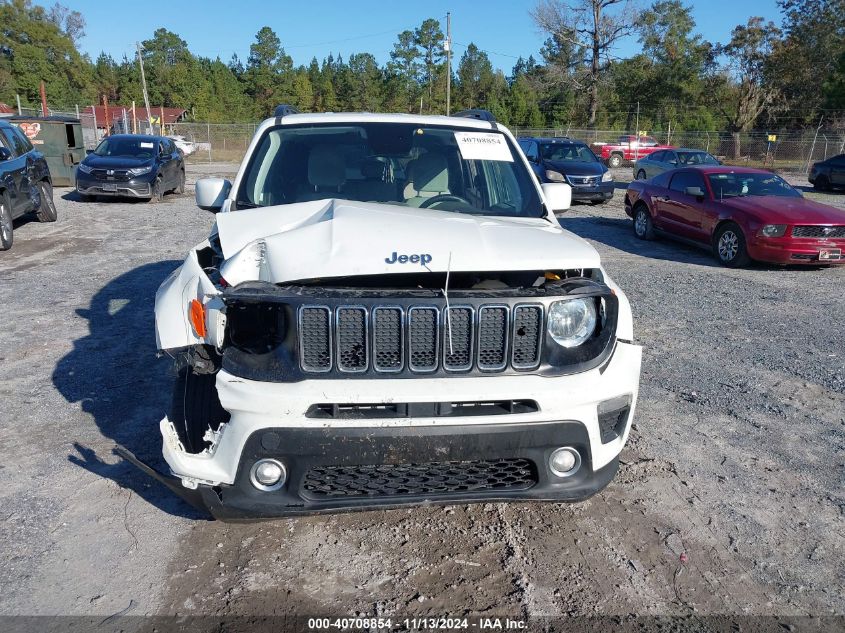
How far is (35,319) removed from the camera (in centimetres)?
708

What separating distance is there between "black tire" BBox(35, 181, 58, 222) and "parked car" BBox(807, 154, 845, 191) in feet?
81.3

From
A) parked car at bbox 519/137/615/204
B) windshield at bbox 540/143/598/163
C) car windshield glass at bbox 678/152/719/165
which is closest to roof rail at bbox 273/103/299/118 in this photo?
parked car at bbox 519/137/615/204

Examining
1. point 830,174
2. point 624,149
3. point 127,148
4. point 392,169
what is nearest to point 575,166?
point 127,148

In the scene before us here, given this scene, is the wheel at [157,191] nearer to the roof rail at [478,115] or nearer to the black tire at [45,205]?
the black tire at [45,205]

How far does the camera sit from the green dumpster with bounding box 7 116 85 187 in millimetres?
17859

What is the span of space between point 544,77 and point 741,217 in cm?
4498

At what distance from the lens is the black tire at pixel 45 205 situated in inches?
522

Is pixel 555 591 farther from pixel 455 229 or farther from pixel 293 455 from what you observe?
pixel 455 229

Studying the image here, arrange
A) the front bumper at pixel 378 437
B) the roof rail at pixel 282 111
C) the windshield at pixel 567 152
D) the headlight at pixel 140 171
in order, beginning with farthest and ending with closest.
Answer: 1. the windshield at pixel 567 152
2. the headlight at pixel 140 171
3. the roof rail at pixel 282 111
4. the front bumper at pixel 378 437

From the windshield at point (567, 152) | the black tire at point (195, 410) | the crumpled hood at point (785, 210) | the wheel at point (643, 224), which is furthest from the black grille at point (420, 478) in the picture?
the windshield at point (567, 152)

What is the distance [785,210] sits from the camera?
34.6 feet

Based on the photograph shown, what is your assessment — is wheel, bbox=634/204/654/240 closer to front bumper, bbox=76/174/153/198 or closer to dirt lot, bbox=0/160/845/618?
dirt lot, bbox=0/160/845/618

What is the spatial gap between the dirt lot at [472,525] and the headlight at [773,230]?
14.4 feet

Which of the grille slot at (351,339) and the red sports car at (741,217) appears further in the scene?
the red sports car at (741,217)
